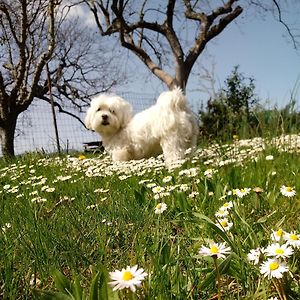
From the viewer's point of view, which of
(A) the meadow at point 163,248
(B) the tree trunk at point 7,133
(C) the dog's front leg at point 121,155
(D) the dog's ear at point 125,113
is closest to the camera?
(A) the meadow at point 163,248

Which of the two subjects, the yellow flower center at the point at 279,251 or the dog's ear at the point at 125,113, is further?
the dog's ear at the point at 125,113

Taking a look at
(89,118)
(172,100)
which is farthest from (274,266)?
(89,118)

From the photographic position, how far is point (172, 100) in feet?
17.6

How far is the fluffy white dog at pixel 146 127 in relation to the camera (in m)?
5.41

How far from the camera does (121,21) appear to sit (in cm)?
1422

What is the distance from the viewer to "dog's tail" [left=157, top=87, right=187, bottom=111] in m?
5.35

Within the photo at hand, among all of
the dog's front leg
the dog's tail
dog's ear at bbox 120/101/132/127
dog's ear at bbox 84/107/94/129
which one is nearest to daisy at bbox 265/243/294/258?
the dog's tail

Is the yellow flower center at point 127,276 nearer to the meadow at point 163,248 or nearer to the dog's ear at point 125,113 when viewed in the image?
the meadow at point 163,248

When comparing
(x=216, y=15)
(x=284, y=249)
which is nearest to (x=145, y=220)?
(x=284, y=249)

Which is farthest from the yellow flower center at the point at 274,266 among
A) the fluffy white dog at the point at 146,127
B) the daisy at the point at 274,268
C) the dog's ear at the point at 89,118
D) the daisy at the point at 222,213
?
the dog's ear at the point at 89,118

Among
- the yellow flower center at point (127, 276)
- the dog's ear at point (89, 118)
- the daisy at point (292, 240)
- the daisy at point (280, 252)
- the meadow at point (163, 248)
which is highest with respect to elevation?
the dog's ear at point (89, 118)

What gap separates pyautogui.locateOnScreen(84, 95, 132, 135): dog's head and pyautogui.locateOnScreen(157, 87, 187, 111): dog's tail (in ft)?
3.34

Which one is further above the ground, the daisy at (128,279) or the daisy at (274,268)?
the daisy at (128,279)

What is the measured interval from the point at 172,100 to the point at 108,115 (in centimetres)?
125
